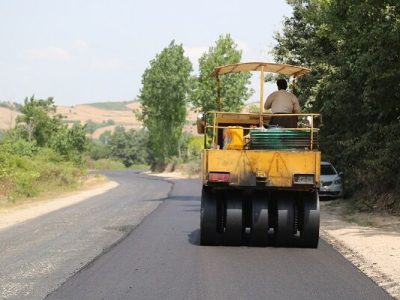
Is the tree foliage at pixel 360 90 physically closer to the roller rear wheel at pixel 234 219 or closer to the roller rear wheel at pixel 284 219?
the roller rear wheel at pixel 284 219

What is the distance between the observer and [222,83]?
5781 centimetres

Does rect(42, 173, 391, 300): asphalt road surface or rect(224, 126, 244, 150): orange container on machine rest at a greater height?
rect(224, 126, 244, 150): orange container on machine

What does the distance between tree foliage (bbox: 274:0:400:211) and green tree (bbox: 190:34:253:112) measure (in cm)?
3189

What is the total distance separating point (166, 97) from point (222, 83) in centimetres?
1631

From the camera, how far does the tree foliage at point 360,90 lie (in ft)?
51.6

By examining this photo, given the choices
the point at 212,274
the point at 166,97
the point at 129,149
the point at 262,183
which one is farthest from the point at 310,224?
the point at 129,149

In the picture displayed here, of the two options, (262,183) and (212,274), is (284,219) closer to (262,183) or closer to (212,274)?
(262,183)

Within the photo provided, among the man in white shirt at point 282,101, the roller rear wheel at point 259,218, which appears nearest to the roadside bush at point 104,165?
the man in white shirt at point 282,101

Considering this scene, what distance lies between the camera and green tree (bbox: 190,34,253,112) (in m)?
59.3

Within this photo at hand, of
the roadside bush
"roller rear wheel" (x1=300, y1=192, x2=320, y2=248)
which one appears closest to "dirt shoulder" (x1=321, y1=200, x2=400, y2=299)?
"roller rear wheel" (x1=300, y1=192, x2=320, y2=248)

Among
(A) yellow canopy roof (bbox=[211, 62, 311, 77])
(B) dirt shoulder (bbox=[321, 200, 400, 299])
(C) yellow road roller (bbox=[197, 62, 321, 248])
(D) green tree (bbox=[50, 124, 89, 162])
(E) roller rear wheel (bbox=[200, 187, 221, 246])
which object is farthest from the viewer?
(D) green tree (bbox=[50, 124, 89, 162])

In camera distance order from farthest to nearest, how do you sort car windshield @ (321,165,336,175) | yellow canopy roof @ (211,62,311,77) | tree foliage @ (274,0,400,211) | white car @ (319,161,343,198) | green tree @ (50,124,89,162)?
green tree @ (50,124,89,162), car windshield @ (321,165,336,175), white car @ (319,161,343,198), tree foliage @ (274,0,400,211), yellow canopy roof @ (211,62,311,77)

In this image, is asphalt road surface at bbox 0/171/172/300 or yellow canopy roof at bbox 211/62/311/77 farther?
yellow canopy roof at bbox 211/62/311/77

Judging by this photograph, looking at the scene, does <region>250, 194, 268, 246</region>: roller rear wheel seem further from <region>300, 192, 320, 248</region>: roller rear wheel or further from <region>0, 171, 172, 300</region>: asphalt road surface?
<region>0, 171, 172, 300</region>: asphalt road surface
